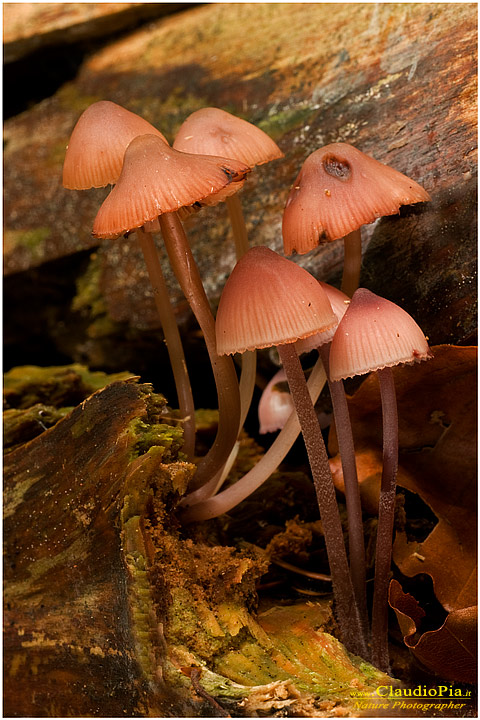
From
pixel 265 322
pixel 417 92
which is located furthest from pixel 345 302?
pixel 417 92

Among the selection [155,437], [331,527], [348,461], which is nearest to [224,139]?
[155,437]

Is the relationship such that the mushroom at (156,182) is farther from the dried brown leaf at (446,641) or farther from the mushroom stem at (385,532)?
the dried brown leaf at (446,641)

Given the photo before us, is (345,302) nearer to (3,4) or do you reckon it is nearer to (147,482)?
(147,482)

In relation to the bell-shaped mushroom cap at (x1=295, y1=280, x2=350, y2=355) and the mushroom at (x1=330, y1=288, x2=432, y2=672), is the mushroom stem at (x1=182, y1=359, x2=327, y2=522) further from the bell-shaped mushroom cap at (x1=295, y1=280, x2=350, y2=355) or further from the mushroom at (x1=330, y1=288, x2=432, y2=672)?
the mushroom at (x1=330, y1=288, x2=432, y2=672)

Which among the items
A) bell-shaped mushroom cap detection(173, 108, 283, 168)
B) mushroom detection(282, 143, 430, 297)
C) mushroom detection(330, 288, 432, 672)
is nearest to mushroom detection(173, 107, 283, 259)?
bell-shaped mushroom cap detection(173, 108, 283, 168)

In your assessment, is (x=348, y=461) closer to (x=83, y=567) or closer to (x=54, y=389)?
(x=83, y=567)

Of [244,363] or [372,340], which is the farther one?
[244,363]

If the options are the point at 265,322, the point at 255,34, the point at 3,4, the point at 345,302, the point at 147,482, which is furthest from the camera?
the point at 3,4

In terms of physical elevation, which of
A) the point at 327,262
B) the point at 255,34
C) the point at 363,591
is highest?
the point at 255,34
